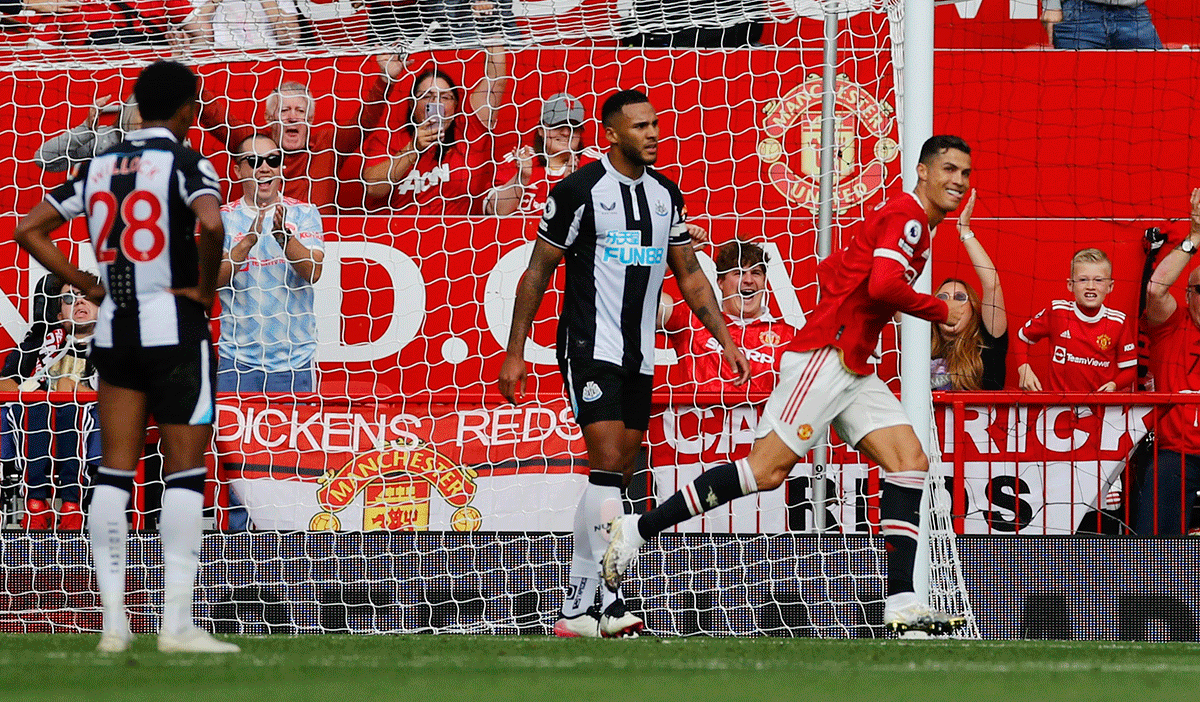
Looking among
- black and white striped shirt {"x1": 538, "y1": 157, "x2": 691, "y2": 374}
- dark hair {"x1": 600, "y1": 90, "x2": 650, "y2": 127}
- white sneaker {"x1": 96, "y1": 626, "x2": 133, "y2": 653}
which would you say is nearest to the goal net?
black and white striped shirt {"x1": 538, "y1": 157, "x2": 691, "y2": 374}

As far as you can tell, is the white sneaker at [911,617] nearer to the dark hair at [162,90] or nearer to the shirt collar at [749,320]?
the dark hair at [162,90]

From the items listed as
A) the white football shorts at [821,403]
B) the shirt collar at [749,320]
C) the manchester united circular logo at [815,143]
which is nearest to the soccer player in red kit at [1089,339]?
the manchester united circular logo at [815,143]

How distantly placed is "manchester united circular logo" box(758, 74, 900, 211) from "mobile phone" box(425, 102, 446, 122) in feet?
6.54

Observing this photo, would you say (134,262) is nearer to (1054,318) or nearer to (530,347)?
(530,347)

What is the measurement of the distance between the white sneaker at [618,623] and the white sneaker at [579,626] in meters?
0.03

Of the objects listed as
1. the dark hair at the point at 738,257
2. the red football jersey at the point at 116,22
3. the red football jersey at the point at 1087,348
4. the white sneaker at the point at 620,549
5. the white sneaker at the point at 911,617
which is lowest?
the white sneaker at the point at 911,617

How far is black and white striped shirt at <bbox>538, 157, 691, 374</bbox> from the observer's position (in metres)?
5.16

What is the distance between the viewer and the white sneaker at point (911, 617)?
461 centimetres

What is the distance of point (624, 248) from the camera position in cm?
520

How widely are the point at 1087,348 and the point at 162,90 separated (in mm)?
5986

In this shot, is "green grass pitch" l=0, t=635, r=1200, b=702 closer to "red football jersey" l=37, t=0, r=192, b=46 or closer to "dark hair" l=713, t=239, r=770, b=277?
"dark hair" l=713, t=239, r=770, b=277

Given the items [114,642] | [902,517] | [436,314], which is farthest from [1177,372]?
[114,642]

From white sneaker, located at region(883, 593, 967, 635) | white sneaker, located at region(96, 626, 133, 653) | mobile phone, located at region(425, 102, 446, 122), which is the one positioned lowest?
white sneaker, located at region(883, 593, 967, 635)

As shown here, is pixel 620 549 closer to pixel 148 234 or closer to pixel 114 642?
pixel 114 642
